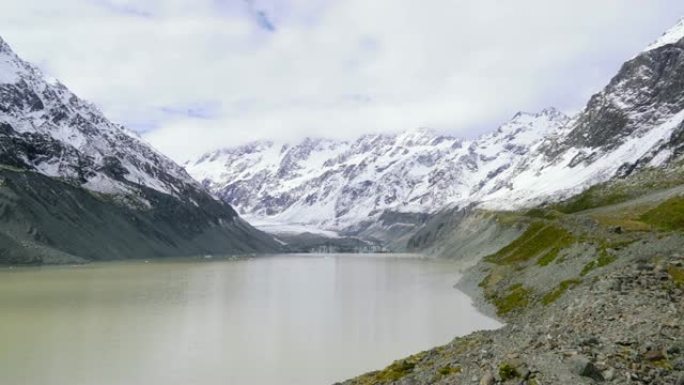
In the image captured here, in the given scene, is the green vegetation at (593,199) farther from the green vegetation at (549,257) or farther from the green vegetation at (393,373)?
the green vegetation at (393,373)

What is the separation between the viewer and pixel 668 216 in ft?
230

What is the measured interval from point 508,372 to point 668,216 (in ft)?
187

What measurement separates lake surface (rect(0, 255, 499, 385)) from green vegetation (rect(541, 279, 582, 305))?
4.94 metres

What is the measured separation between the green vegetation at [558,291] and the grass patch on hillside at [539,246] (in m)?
15.8

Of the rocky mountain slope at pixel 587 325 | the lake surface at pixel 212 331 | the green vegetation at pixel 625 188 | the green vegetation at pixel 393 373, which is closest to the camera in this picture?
the rocky mountain slope at pixel 587 325

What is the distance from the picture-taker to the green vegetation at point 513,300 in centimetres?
5834

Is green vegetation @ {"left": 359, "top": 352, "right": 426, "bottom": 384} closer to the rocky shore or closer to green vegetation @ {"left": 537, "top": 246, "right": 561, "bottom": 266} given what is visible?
the rocky shore

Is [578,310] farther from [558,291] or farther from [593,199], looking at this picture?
[593,199]

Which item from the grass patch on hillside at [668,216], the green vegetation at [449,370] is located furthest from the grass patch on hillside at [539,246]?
the green vegetation at [449,370]

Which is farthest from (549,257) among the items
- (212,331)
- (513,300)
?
(212,331)

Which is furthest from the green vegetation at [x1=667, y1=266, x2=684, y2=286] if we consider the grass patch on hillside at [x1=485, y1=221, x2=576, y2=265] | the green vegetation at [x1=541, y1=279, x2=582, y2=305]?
the grass patch on hillside at [x1=485, y1=221, x2=576, y2=265]

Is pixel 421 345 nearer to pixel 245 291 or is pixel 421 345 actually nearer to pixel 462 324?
pixel 462 324

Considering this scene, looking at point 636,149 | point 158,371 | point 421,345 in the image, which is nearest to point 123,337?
point 158,371

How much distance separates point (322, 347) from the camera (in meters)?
47.2
